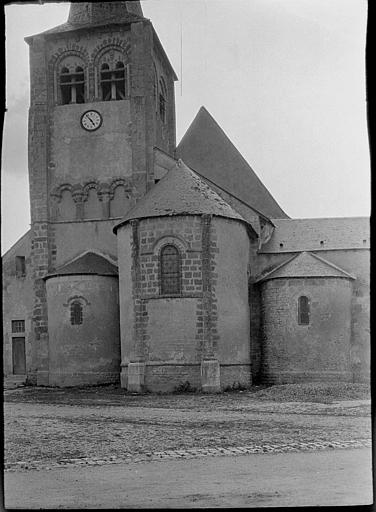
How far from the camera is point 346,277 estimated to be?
108 feet

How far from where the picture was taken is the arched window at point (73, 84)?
35.9 m

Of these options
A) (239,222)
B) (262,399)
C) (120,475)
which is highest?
(239,222)

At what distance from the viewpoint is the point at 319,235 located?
3734cm

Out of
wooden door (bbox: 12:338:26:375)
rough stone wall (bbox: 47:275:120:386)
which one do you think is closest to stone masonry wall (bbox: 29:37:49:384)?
rough stone wall (bbox: 47:275:120:386)

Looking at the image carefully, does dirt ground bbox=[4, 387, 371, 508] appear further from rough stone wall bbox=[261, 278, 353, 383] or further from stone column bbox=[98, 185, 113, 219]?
stone column bbox=[98, 185, 113, 219]

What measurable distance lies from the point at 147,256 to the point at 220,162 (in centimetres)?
1404

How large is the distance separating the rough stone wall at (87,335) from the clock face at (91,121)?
7.77m

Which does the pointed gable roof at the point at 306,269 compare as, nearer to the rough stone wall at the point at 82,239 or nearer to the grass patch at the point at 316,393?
the grass patch at the point at 316,393

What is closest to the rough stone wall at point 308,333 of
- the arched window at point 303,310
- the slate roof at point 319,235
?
the arched window at point 303,310

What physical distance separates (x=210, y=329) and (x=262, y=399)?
4.90 metres

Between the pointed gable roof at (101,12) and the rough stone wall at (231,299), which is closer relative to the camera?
the rough stone wall at (231,299)

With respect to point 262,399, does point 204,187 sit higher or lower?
higher

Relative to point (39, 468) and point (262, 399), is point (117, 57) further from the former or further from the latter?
point (39, 468)

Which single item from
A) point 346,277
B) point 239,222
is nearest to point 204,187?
point 239,222
